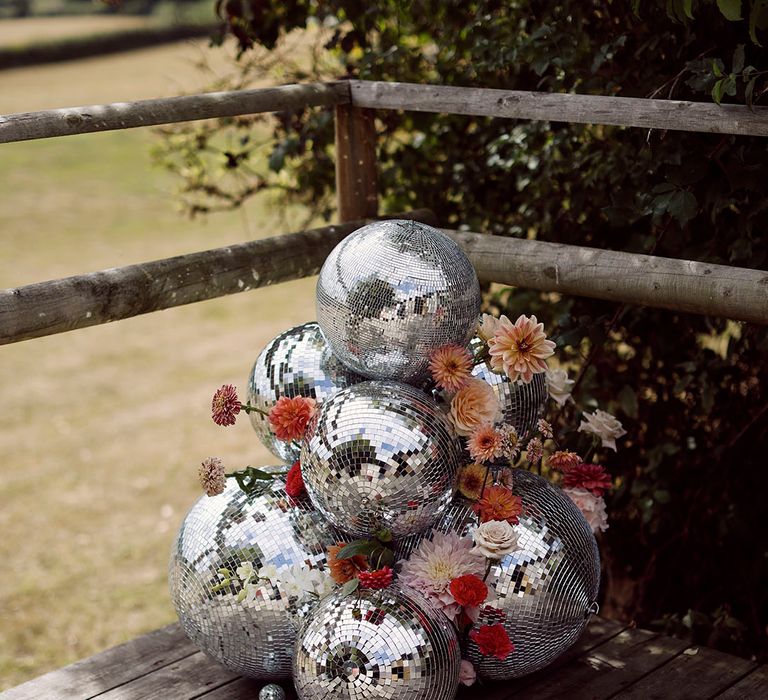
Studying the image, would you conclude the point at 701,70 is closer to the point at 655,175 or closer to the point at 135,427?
the point at 655,175

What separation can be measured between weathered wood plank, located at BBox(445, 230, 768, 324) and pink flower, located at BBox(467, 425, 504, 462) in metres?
0.55

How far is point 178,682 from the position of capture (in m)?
2.14

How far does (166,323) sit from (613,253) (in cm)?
639

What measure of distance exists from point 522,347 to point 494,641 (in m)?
0.54

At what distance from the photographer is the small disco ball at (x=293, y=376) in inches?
82.4

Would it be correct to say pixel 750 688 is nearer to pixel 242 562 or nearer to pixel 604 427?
pixel 604 427

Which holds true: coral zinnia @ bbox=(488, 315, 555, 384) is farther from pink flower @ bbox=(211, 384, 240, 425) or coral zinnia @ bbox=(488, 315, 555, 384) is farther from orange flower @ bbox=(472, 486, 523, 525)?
pink flower @ bbox=(211, 384, 240, 425)

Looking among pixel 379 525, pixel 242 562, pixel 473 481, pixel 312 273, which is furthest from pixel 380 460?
pixel 312 273

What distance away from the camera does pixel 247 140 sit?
3.49 metres

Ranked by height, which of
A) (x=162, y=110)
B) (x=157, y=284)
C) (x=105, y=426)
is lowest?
(x=105, y=426)

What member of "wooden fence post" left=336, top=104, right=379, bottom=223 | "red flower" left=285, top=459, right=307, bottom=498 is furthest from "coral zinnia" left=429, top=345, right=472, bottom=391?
"wooden fence post" left=336, top=104, right=379, bottom=223

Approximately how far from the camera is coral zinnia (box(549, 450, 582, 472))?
2.16m

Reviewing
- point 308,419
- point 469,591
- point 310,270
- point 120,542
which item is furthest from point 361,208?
point 120,542

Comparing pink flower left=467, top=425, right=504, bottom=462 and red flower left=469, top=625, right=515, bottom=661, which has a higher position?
pink flower left=467, top=425, right=504, bottom=462
